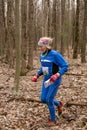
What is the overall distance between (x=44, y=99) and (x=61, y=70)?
2.80 ft

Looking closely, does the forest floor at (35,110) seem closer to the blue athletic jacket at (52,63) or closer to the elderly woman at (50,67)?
the elderly woman at (50,67)

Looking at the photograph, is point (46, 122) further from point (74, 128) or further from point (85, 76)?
point (85, 76)

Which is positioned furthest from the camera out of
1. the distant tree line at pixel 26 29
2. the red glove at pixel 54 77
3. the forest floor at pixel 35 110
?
the distant tree line at pixel 26 29

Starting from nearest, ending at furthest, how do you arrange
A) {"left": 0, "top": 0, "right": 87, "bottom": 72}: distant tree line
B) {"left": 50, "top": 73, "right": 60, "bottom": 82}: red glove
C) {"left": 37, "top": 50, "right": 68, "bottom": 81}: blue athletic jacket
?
1. {"left": 50, "top": 73, "right": 60, "bottom": 82}: red glove
2. {"left": 37, "top": 50, "right": 68, "bottom": 81}: blue athletic jacket
3. {"left": 0, "top": 0, "right": 87, "bottom": 72}: distant tree line

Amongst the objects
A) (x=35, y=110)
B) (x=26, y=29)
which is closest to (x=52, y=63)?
(x=35, y=110)

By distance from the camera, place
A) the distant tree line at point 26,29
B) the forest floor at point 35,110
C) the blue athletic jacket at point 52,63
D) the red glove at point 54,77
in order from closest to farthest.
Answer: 1. the red glove at point 54,77
2. the blue athletic jacket at point 52,63
3. the forest floor at point 35,110
4. the distant tree line at point 26,29

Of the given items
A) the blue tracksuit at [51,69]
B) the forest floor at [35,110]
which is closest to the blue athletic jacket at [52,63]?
the blue tracksuit at [51,69]

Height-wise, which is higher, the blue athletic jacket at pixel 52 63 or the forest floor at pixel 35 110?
the blue athletic jacket at pixel 52 63

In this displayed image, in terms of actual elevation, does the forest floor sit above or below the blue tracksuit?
below

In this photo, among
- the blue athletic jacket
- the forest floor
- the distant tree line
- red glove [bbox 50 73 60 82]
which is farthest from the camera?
the distant tree line

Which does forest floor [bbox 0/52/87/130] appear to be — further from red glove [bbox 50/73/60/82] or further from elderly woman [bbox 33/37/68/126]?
red glove [bbox 50/73/60/82]

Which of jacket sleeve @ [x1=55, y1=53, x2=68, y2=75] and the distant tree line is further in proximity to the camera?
the distant tree line

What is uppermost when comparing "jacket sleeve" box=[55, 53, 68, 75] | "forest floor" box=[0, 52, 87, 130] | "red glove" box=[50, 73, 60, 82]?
"jacket sleeve" box=[55, 53, 68, 75]

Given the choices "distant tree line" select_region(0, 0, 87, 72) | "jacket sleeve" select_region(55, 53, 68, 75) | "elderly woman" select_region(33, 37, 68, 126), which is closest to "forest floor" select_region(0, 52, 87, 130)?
"elderly woman" select_region(33, 37, 68, 126)
